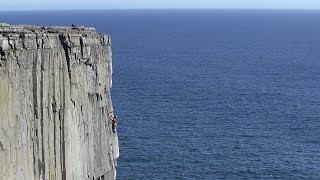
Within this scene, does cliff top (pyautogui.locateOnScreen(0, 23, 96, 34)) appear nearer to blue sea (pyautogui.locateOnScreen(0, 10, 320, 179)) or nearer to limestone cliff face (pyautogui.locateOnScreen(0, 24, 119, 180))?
limestone cliff face (pyautogui.locateOnScreen(0, 24, 119, 180))

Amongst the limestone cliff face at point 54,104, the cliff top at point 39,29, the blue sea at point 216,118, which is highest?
the cliff top at point 39,29

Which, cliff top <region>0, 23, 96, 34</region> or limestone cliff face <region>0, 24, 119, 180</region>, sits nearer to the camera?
limestone cliff face <region>0, 24, 119, 180</region>

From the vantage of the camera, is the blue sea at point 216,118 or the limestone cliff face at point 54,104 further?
the blue sea at point 216,118

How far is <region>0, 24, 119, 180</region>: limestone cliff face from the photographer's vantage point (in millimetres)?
25047

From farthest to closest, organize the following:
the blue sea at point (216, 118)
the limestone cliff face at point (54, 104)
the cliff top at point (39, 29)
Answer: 1. the blue sea at point (216, 118)
2. the cliff top at point (39, 29)
3. the limestone cliff face at point (54, 104)

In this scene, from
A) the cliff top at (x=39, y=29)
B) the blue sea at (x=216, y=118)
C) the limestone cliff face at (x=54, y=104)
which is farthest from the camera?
the blue sea at (x=216, y=118)

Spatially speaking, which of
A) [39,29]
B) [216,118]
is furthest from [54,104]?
[216,118]

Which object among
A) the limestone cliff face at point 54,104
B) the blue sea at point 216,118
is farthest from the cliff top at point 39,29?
the blue sea at point 216,118

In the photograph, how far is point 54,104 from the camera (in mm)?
28172

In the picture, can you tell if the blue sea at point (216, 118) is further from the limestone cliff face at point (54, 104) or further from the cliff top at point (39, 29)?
the cliff top at point (39, 29)

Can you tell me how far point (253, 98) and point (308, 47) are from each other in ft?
328

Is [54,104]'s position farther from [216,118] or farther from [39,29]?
[216,118]

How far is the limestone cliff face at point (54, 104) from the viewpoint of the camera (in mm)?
25047

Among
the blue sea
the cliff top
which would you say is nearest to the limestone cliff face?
the cliff top
